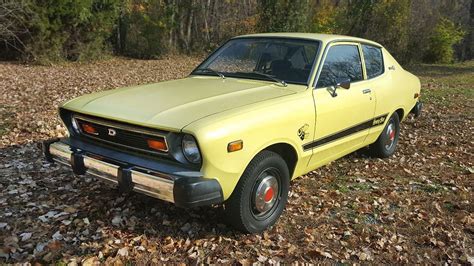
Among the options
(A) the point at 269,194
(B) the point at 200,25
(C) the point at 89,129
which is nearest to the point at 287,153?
(A) the point at 269,194

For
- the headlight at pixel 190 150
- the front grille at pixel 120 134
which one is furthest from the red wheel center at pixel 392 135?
the front grille at pixel 120 134

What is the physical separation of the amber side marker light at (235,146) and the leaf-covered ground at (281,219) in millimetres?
877

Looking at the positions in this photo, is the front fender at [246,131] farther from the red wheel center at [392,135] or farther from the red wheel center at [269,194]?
the red wheel center at [392,135]

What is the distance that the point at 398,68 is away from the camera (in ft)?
19.3

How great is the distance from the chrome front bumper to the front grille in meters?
0.20

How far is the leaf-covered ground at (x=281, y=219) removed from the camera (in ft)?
11.4

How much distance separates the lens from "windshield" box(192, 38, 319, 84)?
14.2 feet

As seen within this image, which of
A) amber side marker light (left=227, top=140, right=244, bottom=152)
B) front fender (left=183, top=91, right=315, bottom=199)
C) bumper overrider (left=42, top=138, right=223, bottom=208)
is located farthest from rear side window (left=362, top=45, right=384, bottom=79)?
bumper overrider (left=42, top=138, right=223, bottom=208)

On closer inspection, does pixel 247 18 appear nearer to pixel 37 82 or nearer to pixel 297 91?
pixel 37 82

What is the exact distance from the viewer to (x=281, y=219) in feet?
13.4

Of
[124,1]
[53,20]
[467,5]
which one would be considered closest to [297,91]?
[53,20]

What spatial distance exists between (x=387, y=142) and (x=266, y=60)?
90.5 inches

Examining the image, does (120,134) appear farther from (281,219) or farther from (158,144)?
(281,219)

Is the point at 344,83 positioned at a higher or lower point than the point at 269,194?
higher
